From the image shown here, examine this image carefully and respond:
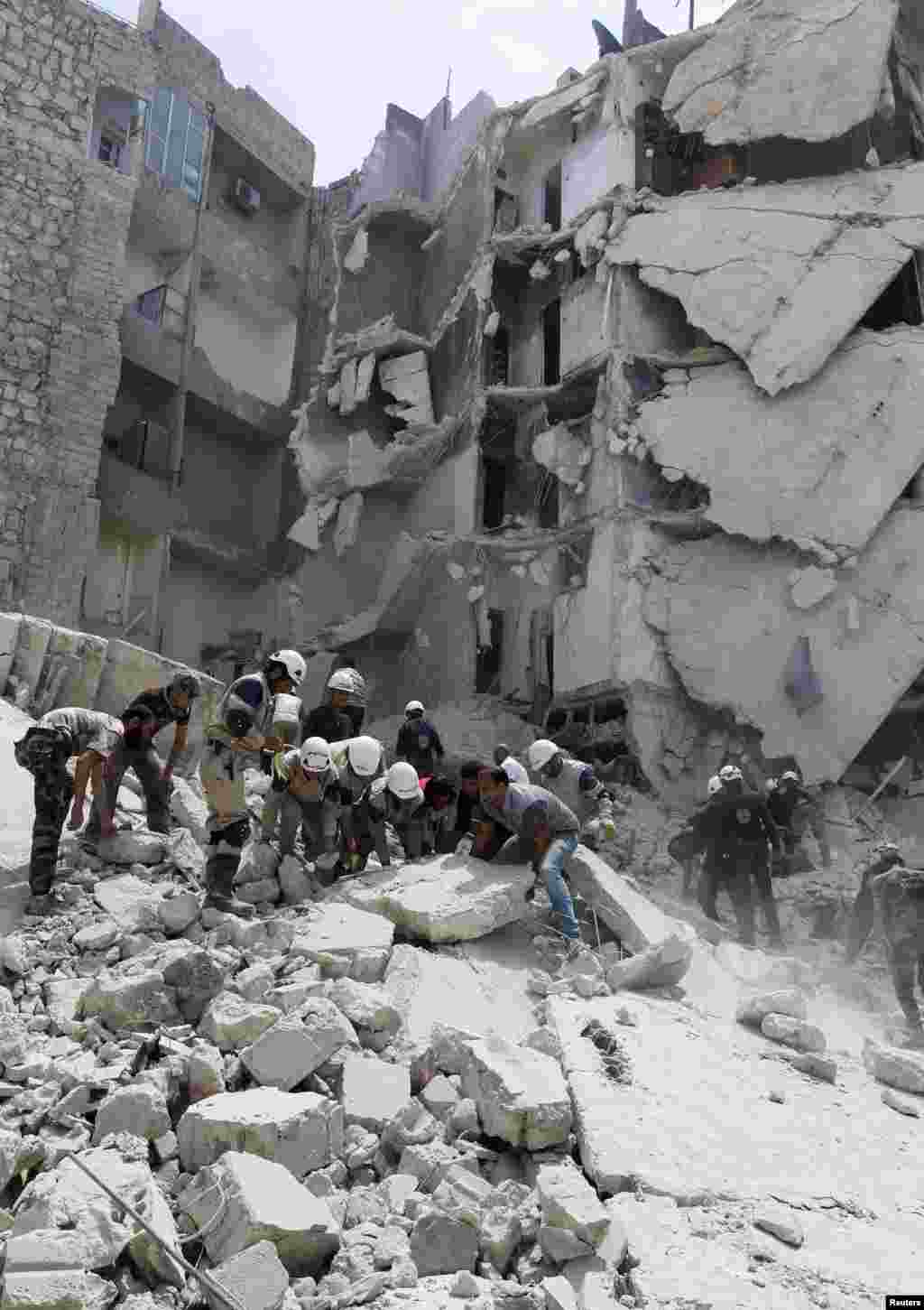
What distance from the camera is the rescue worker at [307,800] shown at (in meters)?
7.00

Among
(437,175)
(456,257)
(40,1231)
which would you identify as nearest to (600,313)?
(456,257)

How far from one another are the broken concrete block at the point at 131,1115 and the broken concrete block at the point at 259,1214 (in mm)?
337

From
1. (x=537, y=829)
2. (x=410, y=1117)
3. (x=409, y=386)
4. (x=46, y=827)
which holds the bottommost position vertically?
(x=410, y=1117)

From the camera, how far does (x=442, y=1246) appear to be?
3299 mm

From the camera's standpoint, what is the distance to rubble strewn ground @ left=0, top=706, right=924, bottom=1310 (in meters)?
3.16

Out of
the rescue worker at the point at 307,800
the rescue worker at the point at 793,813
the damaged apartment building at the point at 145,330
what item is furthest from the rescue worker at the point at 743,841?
the damaged apartment building at the point at 145,330

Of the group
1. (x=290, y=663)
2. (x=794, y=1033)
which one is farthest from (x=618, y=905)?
(x=290, y=663)

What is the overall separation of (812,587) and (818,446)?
6.66 ft

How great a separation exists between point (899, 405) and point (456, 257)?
31.4ft

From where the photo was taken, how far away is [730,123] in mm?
16328

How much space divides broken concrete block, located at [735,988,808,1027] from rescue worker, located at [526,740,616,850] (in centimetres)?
220

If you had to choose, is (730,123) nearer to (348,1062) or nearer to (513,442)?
(513,442)

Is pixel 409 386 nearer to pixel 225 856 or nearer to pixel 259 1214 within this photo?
pixel 225 856

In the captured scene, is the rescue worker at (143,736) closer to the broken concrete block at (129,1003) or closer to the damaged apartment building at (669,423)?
the broken concrete block at (129,1003)
